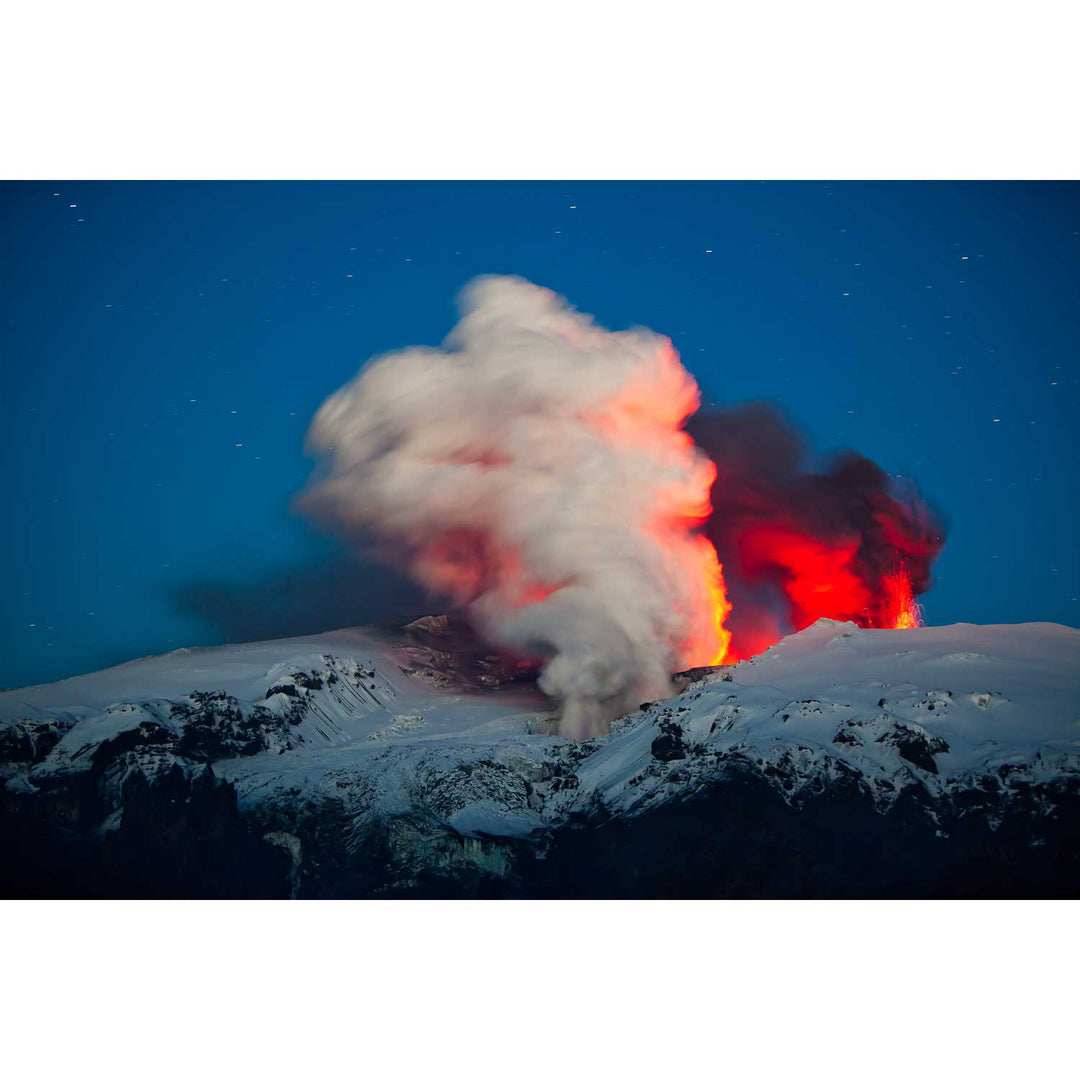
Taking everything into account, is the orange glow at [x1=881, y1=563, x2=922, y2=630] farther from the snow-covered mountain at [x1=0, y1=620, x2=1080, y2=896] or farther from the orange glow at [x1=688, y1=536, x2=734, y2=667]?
the orange glow at [x1=688, y1=536, x2=734, y2=667]

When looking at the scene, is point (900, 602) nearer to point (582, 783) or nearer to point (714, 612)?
point (714, 612)

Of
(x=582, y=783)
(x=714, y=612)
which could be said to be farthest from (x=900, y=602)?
(x=582, y=783)

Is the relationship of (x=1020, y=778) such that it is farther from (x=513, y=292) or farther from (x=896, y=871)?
(x=513, y=292)

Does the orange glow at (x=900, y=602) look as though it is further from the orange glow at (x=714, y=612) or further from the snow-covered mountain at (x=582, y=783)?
the orange glow at (x=714, y=612)

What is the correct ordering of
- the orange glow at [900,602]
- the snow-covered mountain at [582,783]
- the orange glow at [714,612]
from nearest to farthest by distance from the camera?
1. the snow-covered mountain at [582,783]
2. the orange glow at [900,602]
3. the orange glow at [714,612]

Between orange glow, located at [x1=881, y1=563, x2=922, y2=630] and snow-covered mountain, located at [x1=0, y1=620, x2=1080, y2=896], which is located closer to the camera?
snow-covered mountain, located at [x1=0, y1=620, x2=1080, y2=896]

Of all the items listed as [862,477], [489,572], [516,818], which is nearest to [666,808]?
[516,818]

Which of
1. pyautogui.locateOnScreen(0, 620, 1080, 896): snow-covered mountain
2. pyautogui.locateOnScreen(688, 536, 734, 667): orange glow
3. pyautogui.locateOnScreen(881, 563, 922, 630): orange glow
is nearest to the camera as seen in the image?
pyautogui.locateOnScreen(0, 620, 1080, 896): snow-covered mountain

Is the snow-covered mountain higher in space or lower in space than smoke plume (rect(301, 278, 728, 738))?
lower
